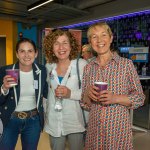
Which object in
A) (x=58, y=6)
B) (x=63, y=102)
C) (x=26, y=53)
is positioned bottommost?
(x=63, y=102)

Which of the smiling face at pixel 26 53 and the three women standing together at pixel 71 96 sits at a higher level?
the smiling face at pixel 26 53

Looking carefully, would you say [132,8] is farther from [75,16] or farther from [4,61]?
[4,61]

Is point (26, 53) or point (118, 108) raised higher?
point (26, 53)

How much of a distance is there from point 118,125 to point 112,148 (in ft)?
0.58

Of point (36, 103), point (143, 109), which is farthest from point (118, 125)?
point (143, 109)

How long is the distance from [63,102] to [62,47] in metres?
0.51

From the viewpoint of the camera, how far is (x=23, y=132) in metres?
2.07

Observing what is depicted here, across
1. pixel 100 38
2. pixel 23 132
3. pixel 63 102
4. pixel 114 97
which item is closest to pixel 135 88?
pixel 114 97

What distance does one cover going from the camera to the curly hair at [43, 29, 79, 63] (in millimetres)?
1979

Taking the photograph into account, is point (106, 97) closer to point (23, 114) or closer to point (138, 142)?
point (23, 114)

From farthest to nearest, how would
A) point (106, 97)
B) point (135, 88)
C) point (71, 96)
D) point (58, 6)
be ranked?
point (58, 6)
point (71, 96)
point (135, 88)
point (106, 97)

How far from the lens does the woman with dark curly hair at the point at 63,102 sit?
75.3 inches

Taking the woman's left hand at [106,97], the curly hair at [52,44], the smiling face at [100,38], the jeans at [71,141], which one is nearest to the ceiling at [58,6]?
the curly hair at [52,44]

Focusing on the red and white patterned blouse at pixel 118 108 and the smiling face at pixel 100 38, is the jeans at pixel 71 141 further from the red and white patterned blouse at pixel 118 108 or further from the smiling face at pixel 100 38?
the smiling face at pixel 100 38
